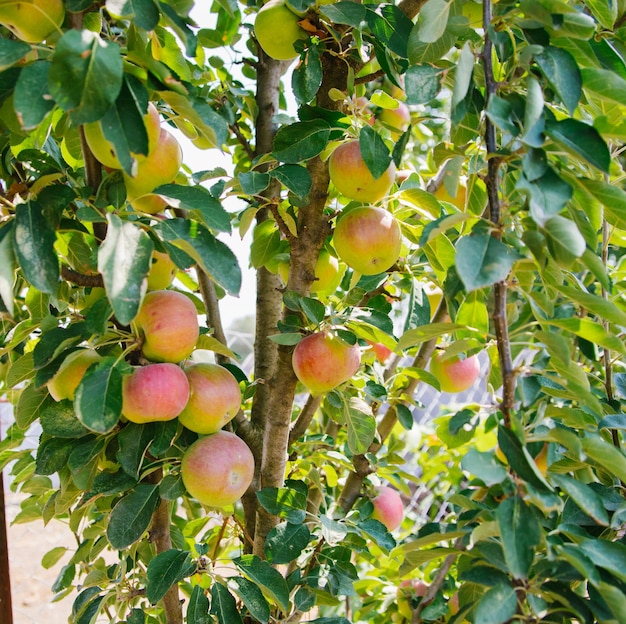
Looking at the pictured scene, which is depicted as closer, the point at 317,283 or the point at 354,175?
the point at 354,175

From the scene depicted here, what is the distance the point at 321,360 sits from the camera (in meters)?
0.95

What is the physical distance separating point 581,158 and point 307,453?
1018mm

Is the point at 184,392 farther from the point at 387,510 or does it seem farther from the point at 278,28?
A: the point at 387,510

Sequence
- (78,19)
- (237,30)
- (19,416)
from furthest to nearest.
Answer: (237,30)
(19,416)
(78,19)

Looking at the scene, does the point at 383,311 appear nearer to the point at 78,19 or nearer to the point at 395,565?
the point at 78,19

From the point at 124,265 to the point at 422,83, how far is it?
1.34ft

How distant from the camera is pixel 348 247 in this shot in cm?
94

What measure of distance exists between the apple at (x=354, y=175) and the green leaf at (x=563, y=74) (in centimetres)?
28

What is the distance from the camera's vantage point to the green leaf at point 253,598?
0.91m

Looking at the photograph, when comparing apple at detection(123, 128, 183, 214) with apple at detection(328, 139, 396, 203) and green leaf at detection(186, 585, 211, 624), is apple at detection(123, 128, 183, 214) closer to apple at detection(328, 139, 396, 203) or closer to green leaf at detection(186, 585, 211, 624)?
apple at detection(328, 139, 396, 203)

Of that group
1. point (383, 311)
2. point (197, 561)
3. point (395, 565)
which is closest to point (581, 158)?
point (383, 311)

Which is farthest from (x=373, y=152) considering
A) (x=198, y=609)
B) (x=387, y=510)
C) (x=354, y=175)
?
(x=387, y=510)

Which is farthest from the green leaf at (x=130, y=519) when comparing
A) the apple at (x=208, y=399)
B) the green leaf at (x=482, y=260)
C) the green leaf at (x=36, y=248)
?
the green leaf at (x=482, y=260)

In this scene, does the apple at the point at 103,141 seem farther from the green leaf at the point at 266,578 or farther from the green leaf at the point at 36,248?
the green leaf at the point at 266,578
